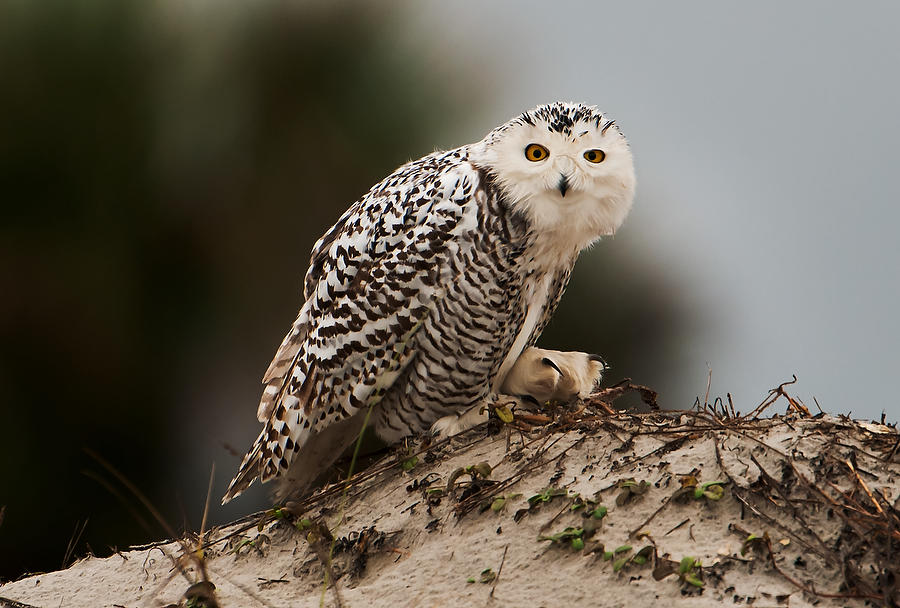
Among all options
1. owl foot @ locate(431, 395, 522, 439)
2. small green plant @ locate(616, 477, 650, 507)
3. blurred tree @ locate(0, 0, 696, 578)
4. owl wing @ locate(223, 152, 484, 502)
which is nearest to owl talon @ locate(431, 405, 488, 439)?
owl foot @ locate(431, 395, 522, 439)

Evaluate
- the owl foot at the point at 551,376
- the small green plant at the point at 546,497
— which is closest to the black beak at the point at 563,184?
the owl foot at the point at 551,376

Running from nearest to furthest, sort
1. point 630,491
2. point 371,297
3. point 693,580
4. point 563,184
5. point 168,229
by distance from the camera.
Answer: point 693,580
point 630,491
point 563,184
point 371,297
point 168,229

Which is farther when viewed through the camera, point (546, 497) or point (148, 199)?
point (148, 199)

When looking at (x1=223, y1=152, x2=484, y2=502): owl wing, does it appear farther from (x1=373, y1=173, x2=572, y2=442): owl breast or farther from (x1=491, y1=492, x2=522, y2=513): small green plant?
(x1=491, y1=492, x2=522, y2=513): small green plant

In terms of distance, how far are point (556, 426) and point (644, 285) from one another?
7.34 meters

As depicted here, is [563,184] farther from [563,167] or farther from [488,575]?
[488,575]

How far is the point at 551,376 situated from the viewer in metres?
4.14

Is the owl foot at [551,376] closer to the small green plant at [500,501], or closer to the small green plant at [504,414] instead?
the small green plant at [504,414]

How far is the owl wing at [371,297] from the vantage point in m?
3.88

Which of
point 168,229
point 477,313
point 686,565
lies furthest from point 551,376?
point 168,229

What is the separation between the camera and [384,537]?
11.5 ft

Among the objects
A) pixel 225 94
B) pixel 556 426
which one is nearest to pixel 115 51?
pixel 225 94

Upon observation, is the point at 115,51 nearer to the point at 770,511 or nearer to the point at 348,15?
the point at 348,15

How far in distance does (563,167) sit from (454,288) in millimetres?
663
